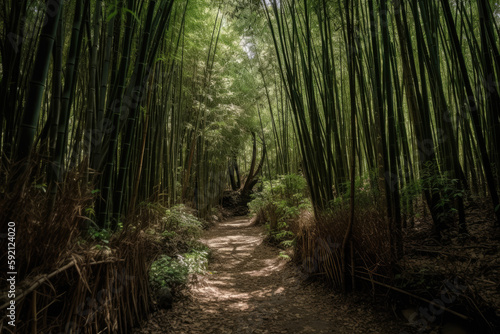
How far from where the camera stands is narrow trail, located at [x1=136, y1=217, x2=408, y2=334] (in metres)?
1.79

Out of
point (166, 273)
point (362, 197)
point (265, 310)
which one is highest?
point (362, 197)

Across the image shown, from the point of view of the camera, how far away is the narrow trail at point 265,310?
1.79m

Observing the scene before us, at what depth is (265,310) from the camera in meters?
2.13

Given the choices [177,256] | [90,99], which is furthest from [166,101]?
[177,256]

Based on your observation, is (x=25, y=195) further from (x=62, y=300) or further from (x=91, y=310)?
(x=91, y=310)

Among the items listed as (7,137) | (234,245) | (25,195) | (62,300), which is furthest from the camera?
(234,245)

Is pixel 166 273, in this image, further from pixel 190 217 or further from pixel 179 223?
pixel 190 217

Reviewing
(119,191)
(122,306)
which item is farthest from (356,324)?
(119,191)

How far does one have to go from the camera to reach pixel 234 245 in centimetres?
466

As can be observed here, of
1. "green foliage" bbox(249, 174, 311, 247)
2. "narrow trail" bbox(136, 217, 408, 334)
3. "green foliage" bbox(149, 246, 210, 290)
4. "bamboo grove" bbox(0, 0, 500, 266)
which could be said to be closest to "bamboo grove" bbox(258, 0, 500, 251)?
"bamboo grove" bbox(0, 0, 500, 266)

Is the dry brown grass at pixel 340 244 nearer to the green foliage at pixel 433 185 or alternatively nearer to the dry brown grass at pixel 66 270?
the green foliage at pixel 433 185

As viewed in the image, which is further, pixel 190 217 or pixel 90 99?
pixel 190 217

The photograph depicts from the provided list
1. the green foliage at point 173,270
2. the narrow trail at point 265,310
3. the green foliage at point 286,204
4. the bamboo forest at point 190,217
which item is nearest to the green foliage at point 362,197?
the bamboo forest at point 190,217

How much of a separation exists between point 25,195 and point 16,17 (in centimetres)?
145
